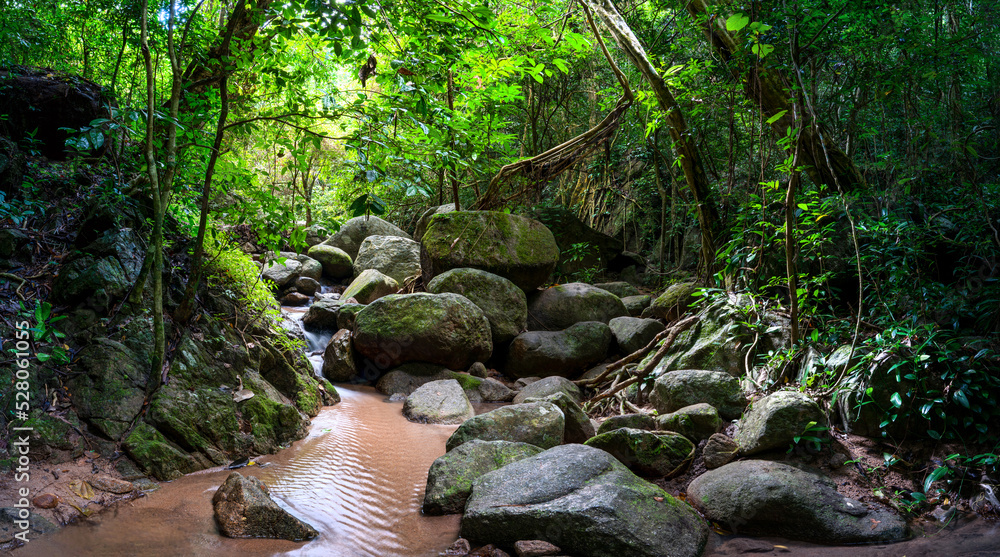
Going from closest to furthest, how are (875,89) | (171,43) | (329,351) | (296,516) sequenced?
1. (296,516)
2. (171,43)
3. (875,89)
4. (329,351)

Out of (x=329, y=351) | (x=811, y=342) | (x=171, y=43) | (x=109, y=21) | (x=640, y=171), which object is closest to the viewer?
(x=171, y=43)

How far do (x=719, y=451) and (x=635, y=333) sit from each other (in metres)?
3.76

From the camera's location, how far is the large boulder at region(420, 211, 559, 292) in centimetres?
874

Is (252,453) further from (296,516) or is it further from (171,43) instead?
(171,43)

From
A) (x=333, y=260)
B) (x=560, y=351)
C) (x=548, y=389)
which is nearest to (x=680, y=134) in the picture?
(x=560, y=351)

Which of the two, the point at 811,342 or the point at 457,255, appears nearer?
the point at 811,342

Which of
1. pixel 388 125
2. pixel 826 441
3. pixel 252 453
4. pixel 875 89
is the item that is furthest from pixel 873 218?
pixel 252 453

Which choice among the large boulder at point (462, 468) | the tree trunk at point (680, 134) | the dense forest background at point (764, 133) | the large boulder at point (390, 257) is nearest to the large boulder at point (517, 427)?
the large boulder at point (462, 468)

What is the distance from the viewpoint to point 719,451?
12.8 ft

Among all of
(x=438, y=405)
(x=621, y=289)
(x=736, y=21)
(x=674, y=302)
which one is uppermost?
(x=736, y=21)

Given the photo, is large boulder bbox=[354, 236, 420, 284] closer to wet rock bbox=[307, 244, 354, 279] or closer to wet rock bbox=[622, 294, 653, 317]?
wet rock bbox=[307, 244, 354, 279]

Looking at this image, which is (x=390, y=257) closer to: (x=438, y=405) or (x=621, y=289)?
(x=621, y=289)

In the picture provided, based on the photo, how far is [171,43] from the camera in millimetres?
3355

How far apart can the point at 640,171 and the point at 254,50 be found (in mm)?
10761
